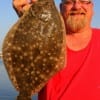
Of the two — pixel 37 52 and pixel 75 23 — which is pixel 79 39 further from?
pixel 37 52

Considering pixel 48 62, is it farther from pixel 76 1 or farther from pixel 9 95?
pixel 9 95

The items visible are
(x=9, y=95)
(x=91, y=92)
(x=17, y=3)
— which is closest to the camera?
(x=17, y=3)

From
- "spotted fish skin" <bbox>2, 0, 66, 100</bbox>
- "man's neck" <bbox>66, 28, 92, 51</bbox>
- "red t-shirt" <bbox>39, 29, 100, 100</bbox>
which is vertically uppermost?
"spotted fish skin" <bbox>2, 0, 66, 100</bbox>

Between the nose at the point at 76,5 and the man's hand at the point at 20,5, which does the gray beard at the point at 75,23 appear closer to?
the nose at the point at 76,5

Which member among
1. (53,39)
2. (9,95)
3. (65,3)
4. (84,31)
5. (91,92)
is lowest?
(9,95)

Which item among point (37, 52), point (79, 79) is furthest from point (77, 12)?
point (37, 52)

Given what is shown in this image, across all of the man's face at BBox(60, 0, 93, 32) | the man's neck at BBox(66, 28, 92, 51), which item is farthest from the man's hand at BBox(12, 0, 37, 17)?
the man's neck at BBox(66, 28, 92, 51)

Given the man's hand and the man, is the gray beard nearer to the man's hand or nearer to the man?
the man

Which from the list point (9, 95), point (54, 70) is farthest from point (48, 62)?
point (9, 95)
